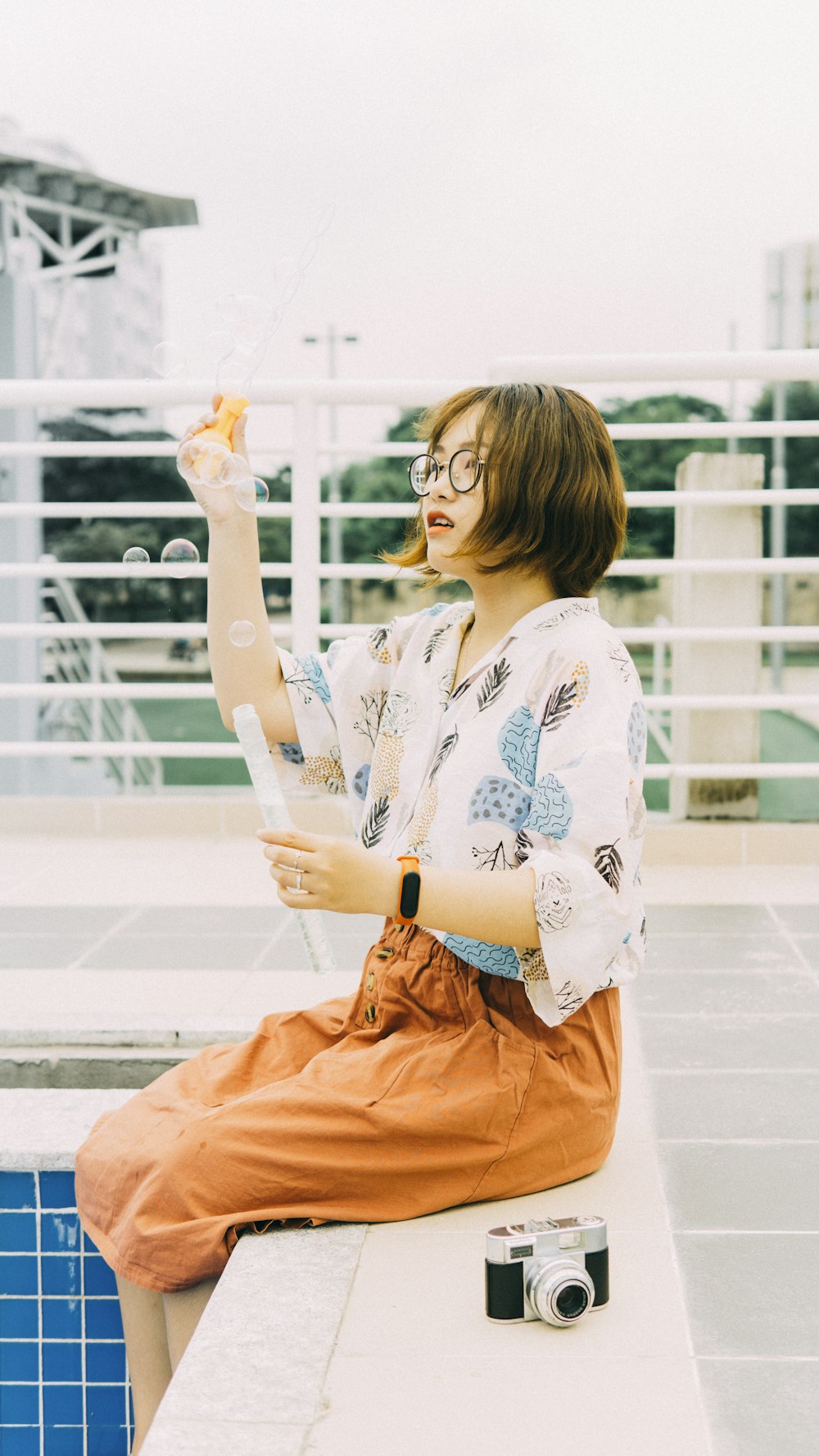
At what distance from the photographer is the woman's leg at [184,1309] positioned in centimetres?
143

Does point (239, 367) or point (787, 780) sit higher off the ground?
point (239, 367)

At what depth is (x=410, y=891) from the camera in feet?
4.37

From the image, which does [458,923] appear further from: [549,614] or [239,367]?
[239,367]

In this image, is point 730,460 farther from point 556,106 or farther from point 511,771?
point 556,106

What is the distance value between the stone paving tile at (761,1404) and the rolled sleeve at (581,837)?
37 centimetres

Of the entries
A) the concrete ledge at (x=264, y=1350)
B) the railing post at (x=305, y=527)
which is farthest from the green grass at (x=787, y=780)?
the concrete ledge at (x=264, y=1350)

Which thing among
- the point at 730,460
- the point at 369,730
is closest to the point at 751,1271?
the point at 369,730

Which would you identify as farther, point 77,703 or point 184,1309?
point 77,703

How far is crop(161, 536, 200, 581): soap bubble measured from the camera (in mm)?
1895

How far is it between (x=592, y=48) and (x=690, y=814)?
18.5 meters

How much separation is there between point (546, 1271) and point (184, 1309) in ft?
1.35

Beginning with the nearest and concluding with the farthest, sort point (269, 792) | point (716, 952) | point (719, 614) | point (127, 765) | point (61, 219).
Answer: point (269, 792)
point (716, 952)
point (719, 614)
point (127, 765)
point (61, 219)

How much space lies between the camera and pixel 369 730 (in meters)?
1.74

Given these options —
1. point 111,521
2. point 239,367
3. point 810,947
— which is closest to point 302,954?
point 810,947
